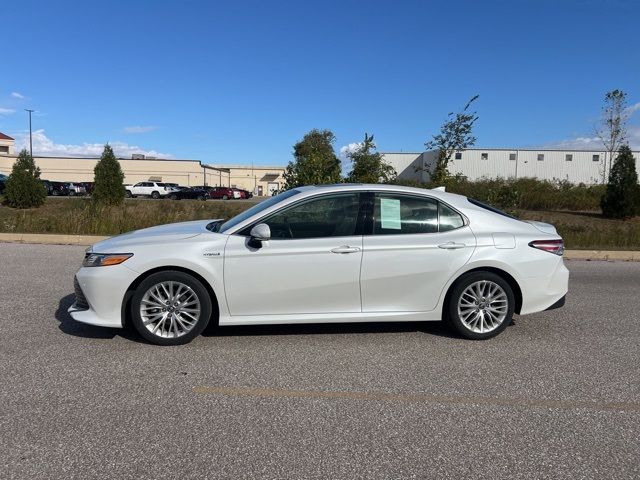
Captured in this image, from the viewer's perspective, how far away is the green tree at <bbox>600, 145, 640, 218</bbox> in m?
22.4

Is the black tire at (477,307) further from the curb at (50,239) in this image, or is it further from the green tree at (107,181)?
the green tree at (107,181)

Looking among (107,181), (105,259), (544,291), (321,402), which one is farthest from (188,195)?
(321,402)

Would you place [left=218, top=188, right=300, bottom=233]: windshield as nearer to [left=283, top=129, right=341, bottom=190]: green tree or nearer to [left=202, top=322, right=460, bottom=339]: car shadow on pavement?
[left=202, top=322, right=460, bottom=339]: car shadow on pavement

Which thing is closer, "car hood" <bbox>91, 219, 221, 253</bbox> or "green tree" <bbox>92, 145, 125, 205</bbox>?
"car hood" <bbox>91, 219, 221, 253</bbox>

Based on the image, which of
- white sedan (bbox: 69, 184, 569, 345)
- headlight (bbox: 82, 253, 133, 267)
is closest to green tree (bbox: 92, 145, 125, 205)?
headlight (bbox: 82, 253, 133, 267)

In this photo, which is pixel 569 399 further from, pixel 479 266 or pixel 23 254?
pixel 23 254

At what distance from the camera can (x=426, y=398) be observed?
393 cm

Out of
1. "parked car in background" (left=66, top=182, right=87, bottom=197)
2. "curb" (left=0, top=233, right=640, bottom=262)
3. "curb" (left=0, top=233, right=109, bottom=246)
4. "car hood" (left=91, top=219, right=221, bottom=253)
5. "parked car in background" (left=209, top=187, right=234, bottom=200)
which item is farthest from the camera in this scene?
"parked car in background" (left=209, top=187, right=234, bottom=200)

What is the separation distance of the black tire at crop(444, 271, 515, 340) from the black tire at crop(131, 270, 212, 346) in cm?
242

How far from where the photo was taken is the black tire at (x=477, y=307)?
5238mm

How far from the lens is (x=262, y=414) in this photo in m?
3.63

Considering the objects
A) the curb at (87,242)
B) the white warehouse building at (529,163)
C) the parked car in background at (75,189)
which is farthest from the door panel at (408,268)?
the white warehouse building at (529,163)

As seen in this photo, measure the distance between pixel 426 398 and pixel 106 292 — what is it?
304 centimetres

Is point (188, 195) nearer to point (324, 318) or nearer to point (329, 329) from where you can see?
point (329, 329)
